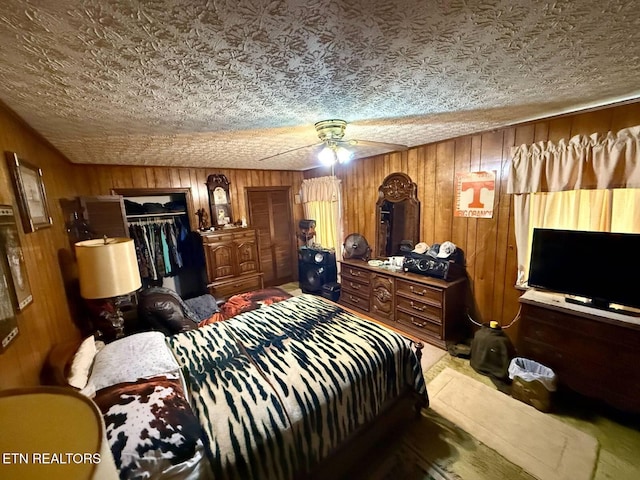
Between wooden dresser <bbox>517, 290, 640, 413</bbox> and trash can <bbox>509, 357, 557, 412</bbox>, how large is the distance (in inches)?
2.6

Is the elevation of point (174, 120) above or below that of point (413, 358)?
above

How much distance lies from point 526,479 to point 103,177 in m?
5.07

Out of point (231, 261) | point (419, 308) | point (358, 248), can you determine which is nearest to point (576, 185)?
point (419, 308)

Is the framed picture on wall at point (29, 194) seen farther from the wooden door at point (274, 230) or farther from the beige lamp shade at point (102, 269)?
the wooden door at point (274, 230)

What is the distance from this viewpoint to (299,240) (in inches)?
202

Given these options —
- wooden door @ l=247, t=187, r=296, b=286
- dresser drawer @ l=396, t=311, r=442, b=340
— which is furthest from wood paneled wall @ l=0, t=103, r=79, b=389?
dresser drawer @ l=396, t=311, r=442, b=340

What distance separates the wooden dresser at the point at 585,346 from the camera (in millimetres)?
1738

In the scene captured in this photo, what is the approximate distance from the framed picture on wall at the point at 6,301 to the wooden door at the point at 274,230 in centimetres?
350

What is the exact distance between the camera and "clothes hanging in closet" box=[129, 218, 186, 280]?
3609 millimetres

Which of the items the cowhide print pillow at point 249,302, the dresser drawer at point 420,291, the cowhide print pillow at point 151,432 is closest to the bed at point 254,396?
the cowhide print pillow at point 151,432

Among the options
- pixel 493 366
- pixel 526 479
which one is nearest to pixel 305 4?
pixel 526 479

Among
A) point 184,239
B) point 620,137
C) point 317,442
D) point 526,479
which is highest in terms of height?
point 620,137

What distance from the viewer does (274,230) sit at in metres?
→ 4.93

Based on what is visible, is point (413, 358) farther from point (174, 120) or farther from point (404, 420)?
point (174, 120)
